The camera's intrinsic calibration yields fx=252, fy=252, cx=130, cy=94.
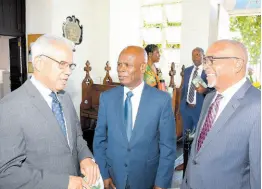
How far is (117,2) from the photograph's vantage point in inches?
251

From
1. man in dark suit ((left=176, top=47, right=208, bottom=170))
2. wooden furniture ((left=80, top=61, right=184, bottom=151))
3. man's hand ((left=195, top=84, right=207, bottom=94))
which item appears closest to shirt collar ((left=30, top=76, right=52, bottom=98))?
man's hand ((left=195, top=84, right=207, bottom=94))

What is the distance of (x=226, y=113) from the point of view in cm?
140

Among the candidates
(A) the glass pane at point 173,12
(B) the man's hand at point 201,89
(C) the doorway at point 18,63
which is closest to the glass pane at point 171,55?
(A) the glass pane at point 173,12

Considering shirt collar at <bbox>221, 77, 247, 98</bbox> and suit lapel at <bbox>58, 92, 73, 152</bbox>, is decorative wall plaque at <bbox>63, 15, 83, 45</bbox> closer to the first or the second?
suit lapel at <bbox>58, 92, 73, 152</bbox>

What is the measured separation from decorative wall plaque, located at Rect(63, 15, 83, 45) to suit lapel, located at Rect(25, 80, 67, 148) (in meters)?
4.47

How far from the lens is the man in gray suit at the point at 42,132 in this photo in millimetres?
1154

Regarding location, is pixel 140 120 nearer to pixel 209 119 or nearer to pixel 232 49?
pixel 209 119

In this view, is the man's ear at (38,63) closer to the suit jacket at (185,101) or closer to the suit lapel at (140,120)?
the suit lapel at (140,120)

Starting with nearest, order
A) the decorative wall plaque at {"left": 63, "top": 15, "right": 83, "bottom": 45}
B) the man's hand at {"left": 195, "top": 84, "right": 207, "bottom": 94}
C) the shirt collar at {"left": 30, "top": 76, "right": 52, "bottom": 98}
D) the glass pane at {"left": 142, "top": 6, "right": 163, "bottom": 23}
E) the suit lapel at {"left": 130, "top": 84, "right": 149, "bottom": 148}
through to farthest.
→ the shirt collar at {"left": 30, "top": 76, "right": 52, "bottom": 98}
the suit lapel at {"left": 130, "top": 84, "right": 149, "bottom": 148}
the man's hand at {"left": 195, "top": 84, "right": 207, "bottom": 94}
the decorative wall plaque at {"left": 63, "top": 15, "right": 83, "bottom": 45}
the glass pane at {"left": 142, "top": 6, "right": 163, "bottom": 23}

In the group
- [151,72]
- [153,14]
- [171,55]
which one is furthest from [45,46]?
[153,14]

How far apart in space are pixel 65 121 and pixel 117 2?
5.49 meters

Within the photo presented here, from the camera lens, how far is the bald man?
5.88ft

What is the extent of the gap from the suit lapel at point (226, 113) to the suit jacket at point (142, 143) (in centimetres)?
45

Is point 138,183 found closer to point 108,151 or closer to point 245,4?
point 108,151
